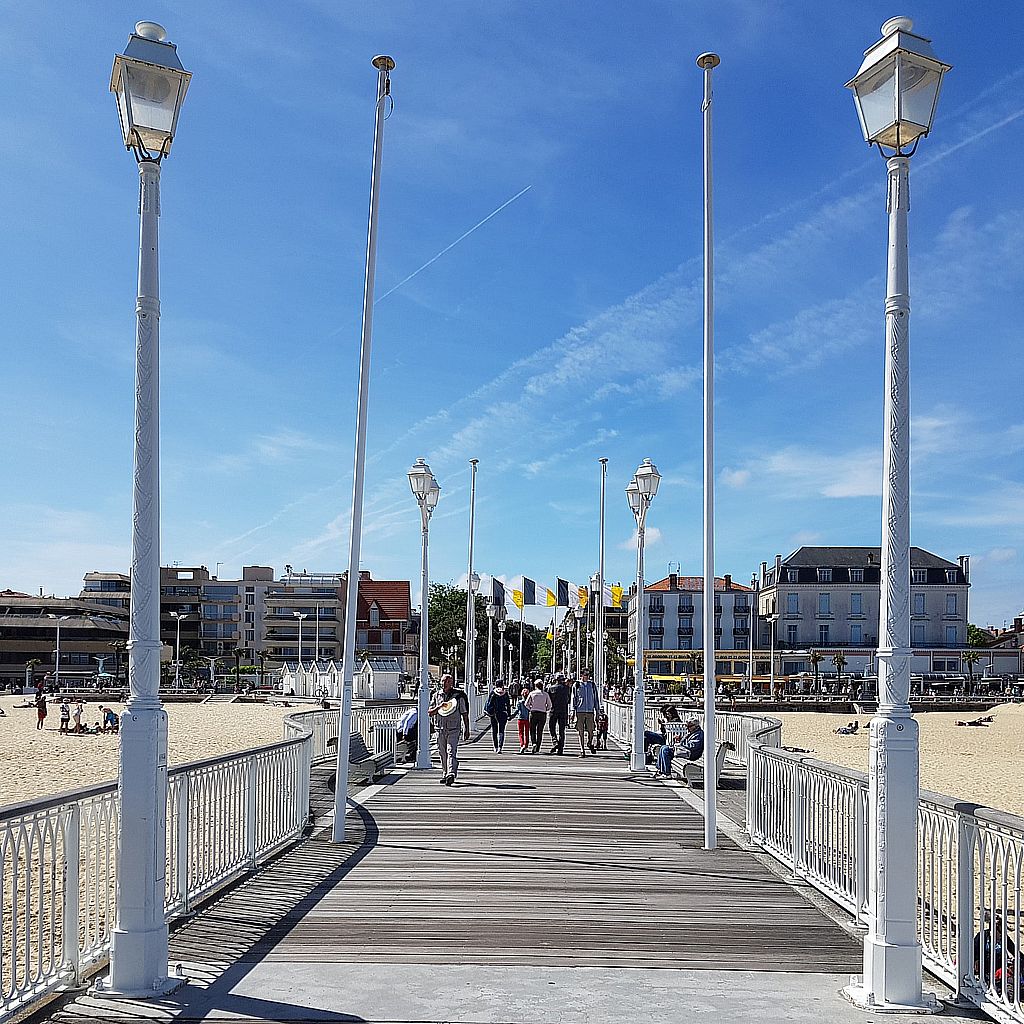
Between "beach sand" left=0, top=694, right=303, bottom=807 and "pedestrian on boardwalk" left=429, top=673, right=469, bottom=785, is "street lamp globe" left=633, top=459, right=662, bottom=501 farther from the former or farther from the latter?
"beach sand" left=0, top=694, right=303, bottom=807

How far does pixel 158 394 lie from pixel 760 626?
10945 cm

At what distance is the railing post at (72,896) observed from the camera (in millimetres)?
6172

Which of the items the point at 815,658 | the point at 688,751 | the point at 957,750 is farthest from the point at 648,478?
the point at 815,658

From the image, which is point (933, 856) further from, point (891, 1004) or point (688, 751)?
point (688, 751)

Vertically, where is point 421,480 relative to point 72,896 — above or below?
above

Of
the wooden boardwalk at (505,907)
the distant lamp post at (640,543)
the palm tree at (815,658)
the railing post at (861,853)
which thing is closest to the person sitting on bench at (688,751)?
the distant lamp post at (640,543)

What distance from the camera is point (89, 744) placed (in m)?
42.5

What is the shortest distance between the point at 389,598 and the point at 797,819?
118m

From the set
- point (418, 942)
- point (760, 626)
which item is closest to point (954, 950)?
point (418, 942)

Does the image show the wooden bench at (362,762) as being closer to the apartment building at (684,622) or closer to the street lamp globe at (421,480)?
the street lamp globe at (421,480)

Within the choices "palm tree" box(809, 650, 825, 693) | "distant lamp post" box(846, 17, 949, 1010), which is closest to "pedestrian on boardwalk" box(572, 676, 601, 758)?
"distant lamp post" box(846, 17, 949, 1010)

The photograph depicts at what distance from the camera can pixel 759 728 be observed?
18.1 meters

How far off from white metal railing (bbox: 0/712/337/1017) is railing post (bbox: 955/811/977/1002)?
4703 mm

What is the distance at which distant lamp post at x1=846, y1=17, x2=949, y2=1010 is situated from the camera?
20.3 feet
